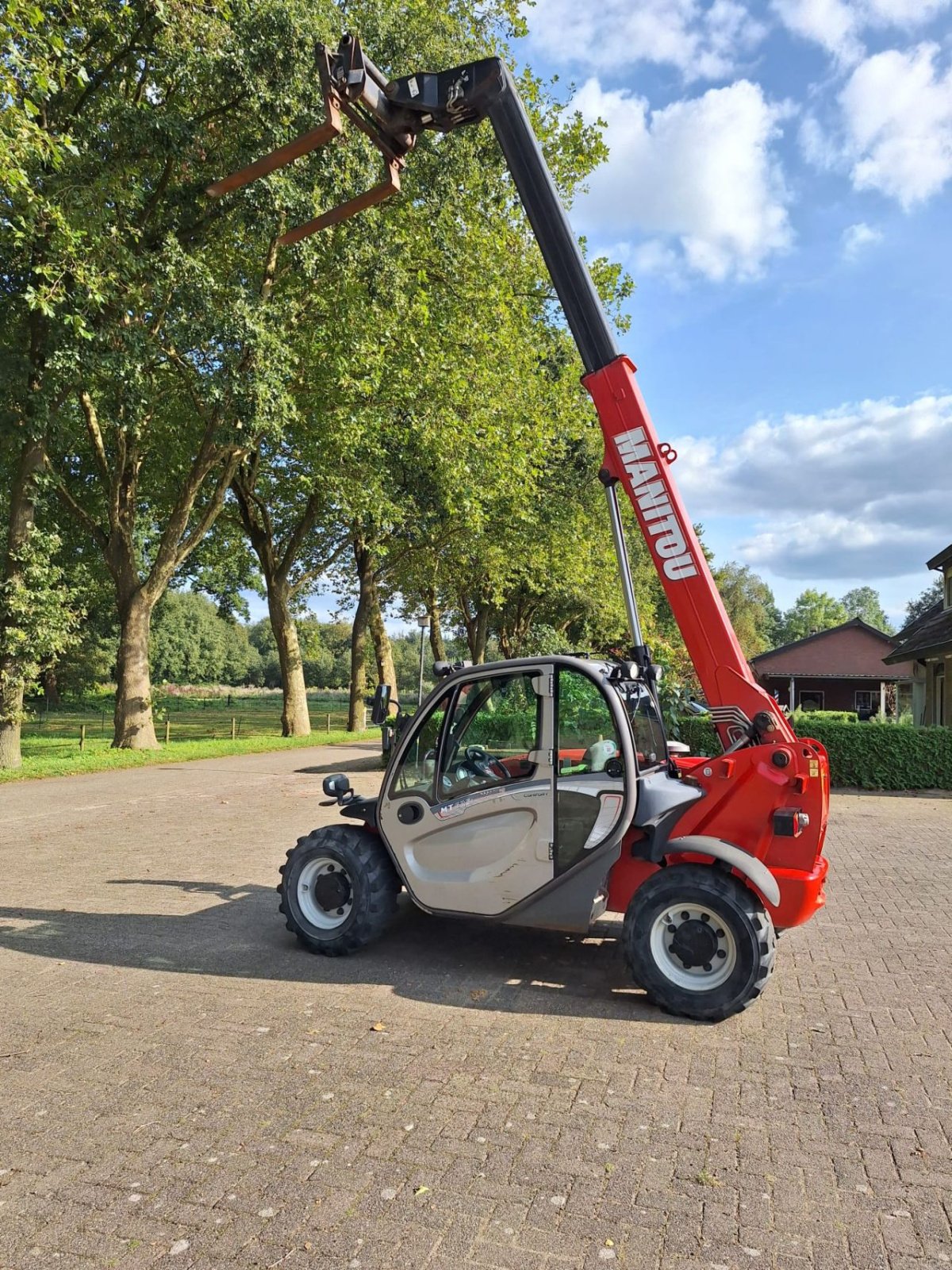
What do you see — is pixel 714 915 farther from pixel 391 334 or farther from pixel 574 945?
pixel 391 334

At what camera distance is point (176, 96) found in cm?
1552

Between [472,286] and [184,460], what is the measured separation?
9174mm

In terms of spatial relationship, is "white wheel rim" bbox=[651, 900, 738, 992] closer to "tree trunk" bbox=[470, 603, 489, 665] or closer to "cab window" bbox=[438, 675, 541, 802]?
"cab window" bbox=[438, 675, 541, 802]

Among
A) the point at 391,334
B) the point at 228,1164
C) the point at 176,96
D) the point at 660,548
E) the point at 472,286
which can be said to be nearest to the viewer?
the point at 228,1164

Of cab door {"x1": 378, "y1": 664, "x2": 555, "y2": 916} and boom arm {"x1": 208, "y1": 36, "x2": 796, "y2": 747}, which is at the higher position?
boom arm {"x1": 208, "y1": 36, "x2": 796, "y2": 747}

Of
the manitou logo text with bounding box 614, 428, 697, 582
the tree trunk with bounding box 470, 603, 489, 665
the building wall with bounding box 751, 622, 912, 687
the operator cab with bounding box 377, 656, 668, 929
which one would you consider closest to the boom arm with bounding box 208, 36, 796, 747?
the manitou logo text with bounding box 614, 428, 697, 582

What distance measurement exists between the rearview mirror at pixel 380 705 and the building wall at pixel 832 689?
4315 centimetres

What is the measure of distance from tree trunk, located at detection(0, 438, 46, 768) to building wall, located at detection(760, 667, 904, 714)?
3756 cm

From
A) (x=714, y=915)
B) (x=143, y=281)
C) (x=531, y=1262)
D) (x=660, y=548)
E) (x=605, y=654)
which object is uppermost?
(x=143, y=281)

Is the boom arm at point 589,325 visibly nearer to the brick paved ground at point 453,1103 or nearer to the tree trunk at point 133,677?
the brick paved ground at point 453,1103

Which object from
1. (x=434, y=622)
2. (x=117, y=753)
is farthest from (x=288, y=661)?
(x=434, y=622)

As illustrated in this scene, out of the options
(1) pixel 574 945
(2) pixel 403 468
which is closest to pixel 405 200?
(2) pixel 403 468

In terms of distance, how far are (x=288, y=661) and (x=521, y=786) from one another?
2294cm

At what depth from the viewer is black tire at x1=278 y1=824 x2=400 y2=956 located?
5.71 metres
